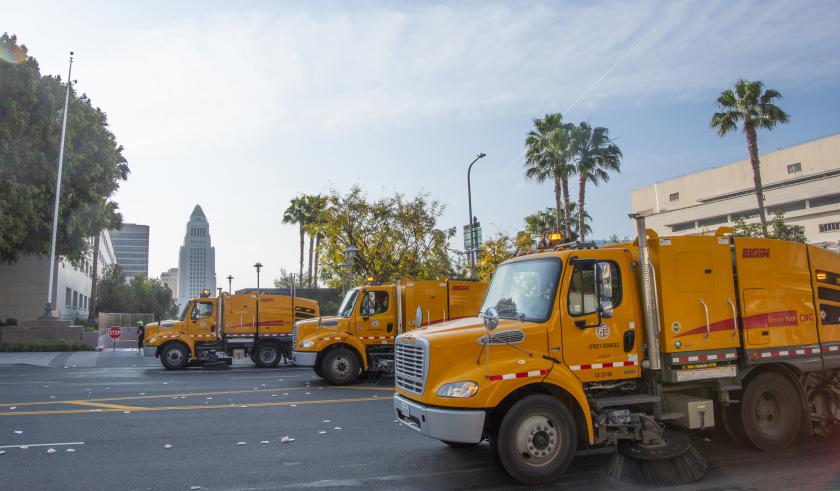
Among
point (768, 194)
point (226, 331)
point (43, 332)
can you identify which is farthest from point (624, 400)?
point (768, 194)

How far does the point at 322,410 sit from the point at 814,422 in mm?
7603

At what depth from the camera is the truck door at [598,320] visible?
260 inches

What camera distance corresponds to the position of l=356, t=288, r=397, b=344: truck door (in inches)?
634

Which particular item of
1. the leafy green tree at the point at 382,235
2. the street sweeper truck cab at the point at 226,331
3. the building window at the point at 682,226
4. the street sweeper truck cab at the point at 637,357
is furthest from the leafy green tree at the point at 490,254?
the building window at the point at 682,226

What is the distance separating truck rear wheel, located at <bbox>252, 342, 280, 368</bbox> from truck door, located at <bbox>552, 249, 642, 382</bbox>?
1721 cm

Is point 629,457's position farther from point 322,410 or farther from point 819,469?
point 322,410

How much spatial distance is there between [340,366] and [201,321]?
8089 mm

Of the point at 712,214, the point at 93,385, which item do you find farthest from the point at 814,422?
the point at 712,214

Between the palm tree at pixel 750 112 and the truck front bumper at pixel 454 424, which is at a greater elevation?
the palm tree at pixel 750 112

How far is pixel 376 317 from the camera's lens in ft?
53.2

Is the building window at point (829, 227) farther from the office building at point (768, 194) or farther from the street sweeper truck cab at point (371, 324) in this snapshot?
the street sweeper truck cab at point (371, 324)

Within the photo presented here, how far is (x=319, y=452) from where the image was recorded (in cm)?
775

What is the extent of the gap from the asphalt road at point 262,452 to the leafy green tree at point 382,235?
927 inches

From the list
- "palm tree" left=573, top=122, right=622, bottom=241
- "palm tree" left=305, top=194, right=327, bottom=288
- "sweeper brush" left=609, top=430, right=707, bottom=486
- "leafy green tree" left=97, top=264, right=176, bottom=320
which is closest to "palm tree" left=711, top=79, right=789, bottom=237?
"palm tree" left=573, top=122, right=622, bottom=241
